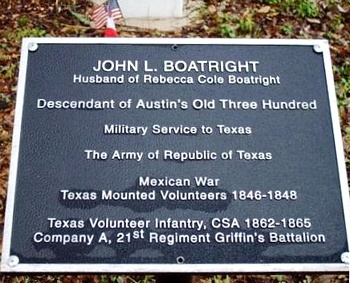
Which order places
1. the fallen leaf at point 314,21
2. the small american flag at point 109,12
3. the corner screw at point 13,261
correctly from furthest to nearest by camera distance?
the fallen leaf at point 314,21 < the small american flag at point 109,12 < the corner screw at point 13,261

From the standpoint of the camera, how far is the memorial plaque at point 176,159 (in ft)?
8.23

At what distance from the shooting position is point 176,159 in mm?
2691

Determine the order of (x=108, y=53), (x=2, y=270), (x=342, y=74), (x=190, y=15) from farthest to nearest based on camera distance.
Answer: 1. (x=190, y=15)
2. (x=342, y=74)
3. (x=108, y=53)
4. (x=2, y=270)

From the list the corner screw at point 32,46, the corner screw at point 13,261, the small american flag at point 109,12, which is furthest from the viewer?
the small american flag at point 109,12

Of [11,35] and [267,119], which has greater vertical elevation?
[11,35]

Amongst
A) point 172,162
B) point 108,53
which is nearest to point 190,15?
point 108,53

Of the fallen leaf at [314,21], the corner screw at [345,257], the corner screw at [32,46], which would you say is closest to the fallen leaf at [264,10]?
the fallen leaf at [314,21]

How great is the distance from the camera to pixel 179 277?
8.94ft

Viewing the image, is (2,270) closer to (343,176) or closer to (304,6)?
(343,176)

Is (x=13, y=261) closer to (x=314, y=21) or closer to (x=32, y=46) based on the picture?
(x=32, y=46)

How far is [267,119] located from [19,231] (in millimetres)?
1152

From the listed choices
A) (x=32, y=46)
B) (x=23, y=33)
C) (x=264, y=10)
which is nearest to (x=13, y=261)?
(x=32, y=46)

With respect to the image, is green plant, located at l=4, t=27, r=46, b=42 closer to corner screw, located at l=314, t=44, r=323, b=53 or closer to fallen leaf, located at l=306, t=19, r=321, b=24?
fallen leaf, located at l=306, t=19, r=321, b=24

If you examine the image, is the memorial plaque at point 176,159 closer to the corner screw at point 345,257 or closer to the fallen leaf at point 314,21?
the corner screw at point 345,257
